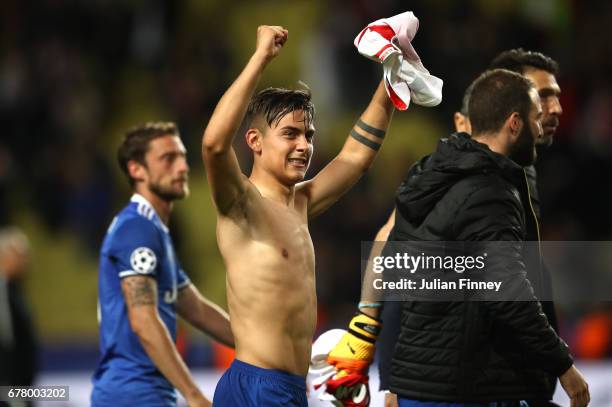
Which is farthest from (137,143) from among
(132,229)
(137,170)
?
(132,229)

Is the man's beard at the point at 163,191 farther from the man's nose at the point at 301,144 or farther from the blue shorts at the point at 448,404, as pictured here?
the blue shorts at the point at 448,404

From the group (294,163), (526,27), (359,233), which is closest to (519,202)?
(294,163)

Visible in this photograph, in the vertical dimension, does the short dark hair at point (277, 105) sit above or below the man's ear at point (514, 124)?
above

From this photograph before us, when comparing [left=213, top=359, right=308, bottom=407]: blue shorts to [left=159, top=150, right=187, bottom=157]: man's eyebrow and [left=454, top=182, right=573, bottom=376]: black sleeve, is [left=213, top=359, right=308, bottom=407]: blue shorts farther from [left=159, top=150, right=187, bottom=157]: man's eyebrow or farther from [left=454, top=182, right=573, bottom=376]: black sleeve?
[left=159, top=150, right=187, bottom=157]: man's eyebrow

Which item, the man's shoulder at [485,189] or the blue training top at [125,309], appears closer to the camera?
the man's shoulder at [485,189]

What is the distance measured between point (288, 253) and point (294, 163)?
0.34 metres

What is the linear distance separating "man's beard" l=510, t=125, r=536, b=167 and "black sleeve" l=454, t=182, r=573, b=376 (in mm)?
328

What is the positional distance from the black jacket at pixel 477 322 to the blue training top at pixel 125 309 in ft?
4.45

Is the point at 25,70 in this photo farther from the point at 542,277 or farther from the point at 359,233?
the point at 542,277

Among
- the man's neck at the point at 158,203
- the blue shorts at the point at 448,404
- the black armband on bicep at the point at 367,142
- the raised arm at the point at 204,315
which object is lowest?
the blue shorts at the point at 448,404

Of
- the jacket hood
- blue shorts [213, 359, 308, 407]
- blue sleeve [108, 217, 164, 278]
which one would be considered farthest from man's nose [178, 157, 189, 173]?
blue shorts [213, 359, 308, 407]

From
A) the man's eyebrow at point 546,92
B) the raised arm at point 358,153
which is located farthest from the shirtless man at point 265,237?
the man's eyebrow at point 546,92

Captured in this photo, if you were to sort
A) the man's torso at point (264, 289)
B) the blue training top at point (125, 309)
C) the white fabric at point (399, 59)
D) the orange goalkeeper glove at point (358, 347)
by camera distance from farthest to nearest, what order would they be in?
1. the blue training top at point (125, 309)
2. the orange goalkeeper glove at point (358, 347)
3. the white fabric at point (399, 59)
4. the man's torso at point (264, 289)

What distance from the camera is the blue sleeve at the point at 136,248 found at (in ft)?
16.4
